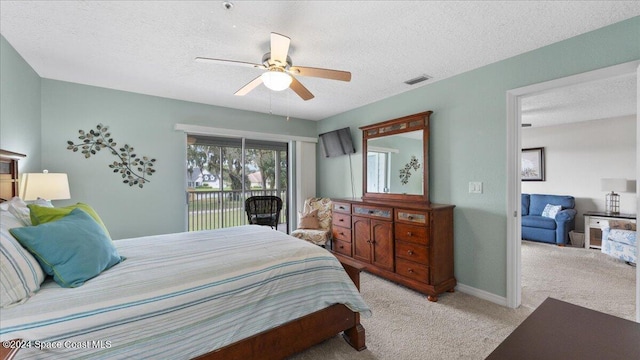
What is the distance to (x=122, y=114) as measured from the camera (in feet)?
11.1

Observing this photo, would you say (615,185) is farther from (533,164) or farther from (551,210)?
(533,164)

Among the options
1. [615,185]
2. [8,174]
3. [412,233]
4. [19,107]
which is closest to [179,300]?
[8,174]

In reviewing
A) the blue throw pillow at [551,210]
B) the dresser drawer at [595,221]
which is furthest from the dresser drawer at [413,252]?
the dresser drawer at [595,221]

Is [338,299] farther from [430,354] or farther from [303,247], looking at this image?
[430,354]

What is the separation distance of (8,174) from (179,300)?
2127mm

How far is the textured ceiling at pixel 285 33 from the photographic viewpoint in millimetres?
1793

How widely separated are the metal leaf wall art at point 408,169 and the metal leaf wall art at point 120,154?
344 cm

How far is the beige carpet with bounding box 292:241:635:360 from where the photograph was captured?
6.43ft

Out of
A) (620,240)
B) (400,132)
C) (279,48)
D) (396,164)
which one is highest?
(279,48)

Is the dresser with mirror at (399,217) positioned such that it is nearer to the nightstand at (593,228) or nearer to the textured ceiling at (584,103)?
the textured ceiling at (584,103)

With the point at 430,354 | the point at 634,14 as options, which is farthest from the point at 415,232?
the point at 634,14

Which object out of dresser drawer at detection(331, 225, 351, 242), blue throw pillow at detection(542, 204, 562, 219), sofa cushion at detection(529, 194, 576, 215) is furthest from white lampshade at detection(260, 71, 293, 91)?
sofa cushion at detection(529, 194, 576, 215)

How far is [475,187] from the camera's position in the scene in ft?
9.32

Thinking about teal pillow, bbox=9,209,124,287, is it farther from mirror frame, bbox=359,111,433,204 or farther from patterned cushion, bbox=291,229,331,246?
mirror frame, bbox=359,111,433,204
